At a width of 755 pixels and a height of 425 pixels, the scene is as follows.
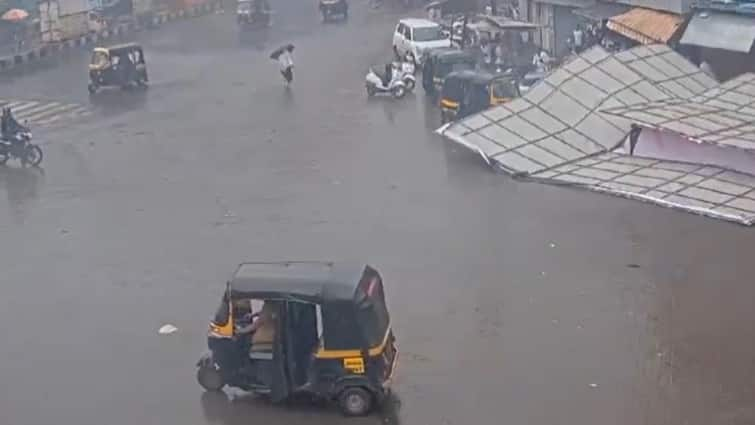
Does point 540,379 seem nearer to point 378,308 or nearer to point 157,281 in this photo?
point 378,308

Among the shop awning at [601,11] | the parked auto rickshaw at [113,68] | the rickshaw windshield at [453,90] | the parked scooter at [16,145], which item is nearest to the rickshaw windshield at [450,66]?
the rickshaw windshield at [453,90]

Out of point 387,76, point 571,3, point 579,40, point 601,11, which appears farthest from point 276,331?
point 571,3

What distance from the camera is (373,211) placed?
1880 cm

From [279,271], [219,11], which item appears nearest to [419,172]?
[279,271]

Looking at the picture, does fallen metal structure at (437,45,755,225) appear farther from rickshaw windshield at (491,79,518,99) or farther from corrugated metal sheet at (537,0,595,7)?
corrugated metal sheet at (537,0,595,7)

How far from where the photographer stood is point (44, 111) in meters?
29.9

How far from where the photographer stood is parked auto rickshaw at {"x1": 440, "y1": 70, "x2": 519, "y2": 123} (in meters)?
24.5

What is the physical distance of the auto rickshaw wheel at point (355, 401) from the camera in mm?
11148

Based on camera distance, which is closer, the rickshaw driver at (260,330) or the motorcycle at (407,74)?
the rickshaw driver at (260,330)

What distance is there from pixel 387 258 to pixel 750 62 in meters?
12.0

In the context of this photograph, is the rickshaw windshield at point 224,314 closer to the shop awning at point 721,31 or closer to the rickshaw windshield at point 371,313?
the rickshaw windshield at point 371,313

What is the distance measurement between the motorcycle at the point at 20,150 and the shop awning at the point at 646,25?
13.6 m

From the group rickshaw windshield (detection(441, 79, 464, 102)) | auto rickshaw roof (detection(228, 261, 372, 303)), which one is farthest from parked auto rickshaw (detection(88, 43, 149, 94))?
auto rickshaw roof (detection(228, 261, 372, 303))

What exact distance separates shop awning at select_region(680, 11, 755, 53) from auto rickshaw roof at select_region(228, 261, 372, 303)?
15.3 meters
